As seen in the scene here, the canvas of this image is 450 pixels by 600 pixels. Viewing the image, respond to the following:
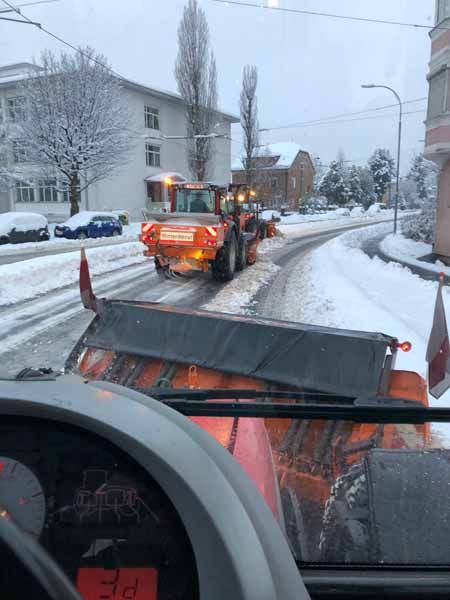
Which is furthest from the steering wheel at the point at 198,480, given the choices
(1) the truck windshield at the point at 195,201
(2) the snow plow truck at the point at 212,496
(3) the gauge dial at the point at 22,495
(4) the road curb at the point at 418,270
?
(4) the road curb at the point at 418,270

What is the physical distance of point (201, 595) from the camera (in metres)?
0.98

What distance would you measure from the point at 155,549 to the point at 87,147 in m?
31.5

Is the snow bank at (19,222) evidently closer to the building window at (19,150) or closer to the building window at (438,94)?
the building window at (19,150)

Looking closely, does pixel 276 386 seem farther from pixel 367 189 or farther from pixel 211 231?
pixel 367 189

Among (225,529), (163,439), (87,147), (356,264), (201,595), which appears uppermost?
(87,147)

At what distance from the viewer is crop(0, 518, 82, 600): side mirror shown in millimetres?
698

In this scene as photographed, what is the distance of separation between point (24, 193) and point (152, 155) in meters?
11.4

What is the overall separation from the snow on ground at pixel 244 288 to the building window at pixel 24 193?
28735mm

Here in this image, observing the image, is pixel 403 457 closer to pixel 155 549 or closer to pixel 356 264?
pixel 155 549

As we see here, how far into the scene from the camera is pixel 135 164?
4194 centimetres

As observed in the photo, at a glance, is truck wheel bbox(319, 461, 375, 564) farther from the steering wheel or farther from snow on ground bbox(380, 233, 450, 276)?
snow on ground bbox(380, 233, 450, 276)

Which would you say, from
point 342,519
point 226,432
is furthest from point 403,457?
point 226,432

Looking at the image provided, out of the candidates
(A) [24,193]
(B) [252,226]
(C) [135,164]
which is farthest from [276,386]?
(A) [24,193]

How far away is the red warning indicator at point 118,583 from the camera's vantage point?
1102 millimetres
